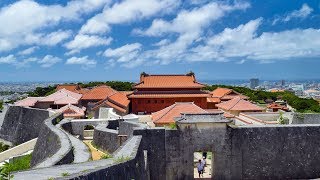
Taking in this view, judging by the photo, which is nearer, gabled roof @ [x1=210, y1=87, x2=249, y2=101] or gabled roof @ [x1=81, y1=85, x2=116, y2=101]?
gabled roof @ [x1=81, y1=85, x2=116, y2=101]

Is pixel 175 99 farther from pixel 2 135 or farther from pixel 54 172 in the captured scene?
pixel 54 172

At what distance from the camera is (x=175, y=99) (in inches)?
1594

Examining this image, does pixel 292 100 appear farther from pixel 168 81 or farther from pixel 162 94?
pixel 162 94

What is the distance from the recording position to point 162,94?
40594 millimetres

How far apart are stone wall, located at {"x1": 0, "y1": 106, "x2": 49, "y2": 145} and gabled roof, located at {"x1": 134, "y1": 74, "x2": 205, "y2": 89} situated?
9638 millimetres

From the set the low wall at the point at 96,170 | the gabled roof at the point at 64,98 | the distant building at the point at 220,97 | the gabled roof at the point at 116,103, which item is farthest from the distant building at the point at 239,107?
the low wall at the point at 96,170

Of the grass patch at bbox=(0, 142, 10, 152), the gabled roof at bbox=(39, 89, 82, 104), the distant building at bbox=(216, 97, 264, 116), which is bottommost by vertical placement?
the grass patch at bbox=(0, 142, 10, 152)

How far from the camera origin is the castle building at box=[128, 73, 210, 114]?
40375 mm

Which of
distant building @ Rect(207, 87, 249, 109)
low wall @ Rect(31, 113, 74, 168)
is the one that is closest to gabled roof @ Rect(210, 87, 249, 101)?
distant building @ Rect(207, 87, 249, 109)

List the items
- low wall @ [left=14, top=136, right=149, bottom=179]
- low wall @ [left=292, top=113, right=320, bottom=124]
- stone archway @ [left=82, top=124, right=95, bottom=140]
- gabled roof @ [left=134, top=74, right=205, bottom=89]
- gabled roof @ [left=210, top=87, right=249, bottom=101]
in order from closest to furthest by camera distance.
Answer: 1. low wall @ [left=14, top=136, right=149, bottom=179]
2. stone archway @ [left=82, top=124, right=95, bottom=140]
3. low wall @ [left=292, top=113, right=320, bottom=124]
4. gabled roof @ [left=134, top=74, right=205, bottom=89]
5. gabled roof @ [left=210, top=87, right=249, bottom=101]

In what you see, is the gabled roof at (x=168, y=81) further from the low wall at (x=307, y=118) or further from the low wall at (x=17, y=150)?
the low wall at (x=17, y=150)

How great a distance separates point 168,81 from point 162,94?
1.91 metres

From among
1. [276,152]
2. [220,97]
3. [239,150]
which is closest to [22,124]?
[220,97]

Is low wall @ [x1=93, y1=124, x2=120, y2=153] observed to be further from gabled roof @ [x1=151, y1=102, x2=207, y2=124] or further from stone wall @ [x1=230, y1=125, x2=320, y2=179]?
stone wall @ [x1=230, y1=125, x2=320, y2=179]
